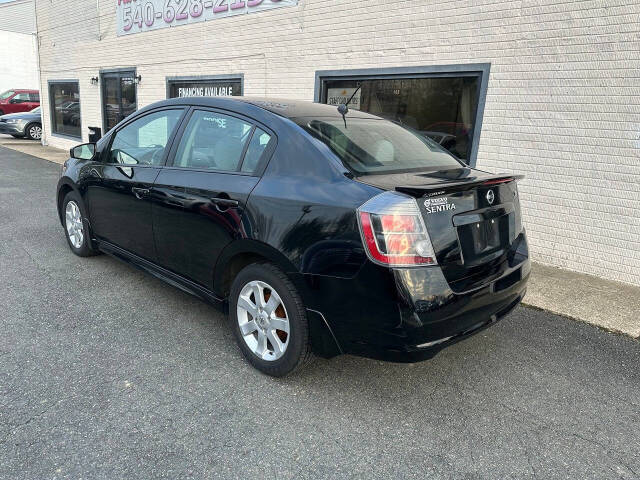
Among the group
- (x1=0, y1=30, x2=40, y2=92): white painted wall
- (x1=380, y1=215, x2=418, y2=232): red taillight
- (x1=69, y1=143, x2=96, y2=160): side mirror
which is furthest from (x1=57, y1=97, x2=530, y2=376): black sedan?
(x1=0, y1=30, x2=40, y2=92): white painted wall

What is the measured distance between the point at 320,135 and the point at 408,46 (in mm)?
3995

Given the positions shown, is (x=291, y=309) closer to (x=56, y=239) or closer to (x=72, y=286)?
(x=72, y=286)

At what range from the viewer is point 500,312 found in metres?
2.76

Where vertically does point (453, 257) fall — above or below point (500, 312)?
above

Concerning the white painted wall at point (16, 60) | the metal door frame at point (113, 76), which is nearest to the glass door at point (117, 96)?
the metal door frame at point (113, 76)

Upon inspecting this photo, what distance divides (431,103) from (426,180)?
13.4ft

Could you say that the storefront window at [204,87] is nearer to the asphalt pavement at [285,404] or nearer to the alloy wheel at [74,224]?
the alloy wheel at [74,224]

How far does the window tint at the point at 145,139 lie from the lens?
3.62 meters

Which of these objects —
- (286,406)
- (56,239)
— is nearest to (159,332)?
(286,406)

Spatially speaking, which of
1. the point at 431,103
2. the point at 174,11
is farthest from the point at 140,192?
the point at 174,11

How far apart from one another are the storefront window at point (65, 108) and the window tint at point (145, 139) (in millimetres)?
11775

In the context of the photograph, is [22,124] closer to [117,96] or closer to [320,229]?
[117,96]

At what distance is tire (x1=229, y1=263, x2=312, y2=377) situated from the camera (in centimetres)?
263

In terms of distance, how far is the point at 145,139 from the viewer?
3.89 meters
